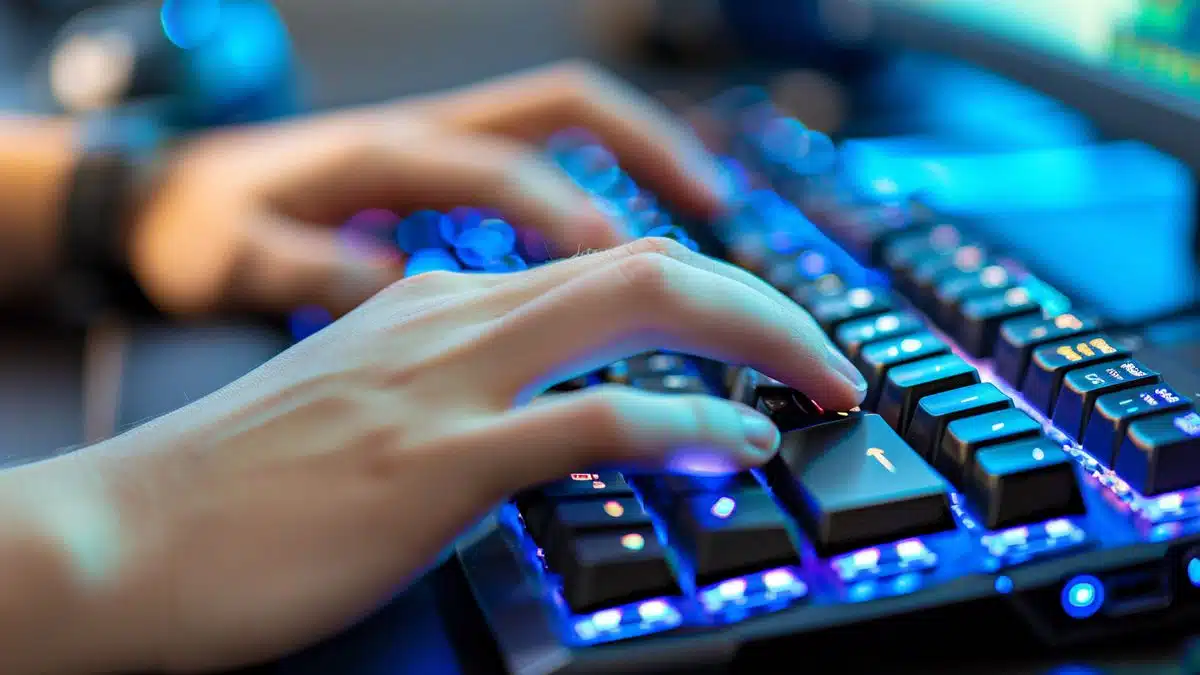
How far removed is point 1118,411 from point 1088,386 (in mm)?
18

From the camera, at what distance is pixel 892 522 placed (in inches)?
13.5

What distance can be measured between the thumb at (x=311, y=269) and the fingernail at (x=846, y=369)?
29 cm

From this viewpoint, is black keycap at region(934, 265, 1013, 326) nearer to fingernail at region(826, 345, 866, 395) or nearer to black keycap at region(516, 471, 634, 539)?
fingernail at region(826, 345, 866, 395)

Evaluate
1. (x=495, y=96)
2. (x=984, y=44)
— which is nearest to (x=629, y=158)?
(x=495, y=96)

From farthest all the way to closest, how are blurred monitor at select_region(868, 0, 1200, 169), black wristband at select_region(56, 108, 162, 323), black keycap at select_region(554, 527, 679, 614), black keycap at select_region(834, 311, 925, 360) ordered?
black wristband at select_region(56, 108, 162, 323), blurred monitor at select_region(868, 0, 1200, 169), black keycap at select_region(834, 311, 925, 360), black keycap at select_region(554, 527, 679, 614)

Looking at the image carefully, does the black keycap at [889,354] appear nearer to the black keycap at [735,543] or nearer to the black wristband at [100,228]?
the black keycap at [735,543]

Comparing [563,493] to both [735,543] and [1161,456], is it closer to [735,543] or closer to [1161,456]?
[735,543]

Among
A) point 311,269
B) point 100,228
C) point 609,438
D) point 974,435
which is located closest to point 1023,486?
point 974,435

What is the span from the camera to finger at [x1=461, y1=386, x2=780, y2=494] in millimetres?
360

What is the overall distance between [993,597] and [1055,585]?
2cm

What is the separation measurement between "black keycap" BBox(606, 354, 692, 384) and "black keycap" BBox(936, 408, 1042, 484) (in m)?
0.12

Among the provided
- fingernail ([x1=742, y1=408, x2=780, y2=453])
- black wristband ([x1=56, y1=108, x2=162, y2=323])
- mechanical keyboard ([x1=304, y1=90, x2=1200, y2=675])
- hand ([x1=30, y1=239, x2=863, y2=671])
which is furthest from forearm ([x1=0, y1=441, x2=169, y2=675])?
black wristband ([x1=56, y1=108, x2=162, y2=323])

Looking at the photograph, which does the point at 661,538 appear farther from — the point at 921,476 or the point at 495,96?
the point at 495,96

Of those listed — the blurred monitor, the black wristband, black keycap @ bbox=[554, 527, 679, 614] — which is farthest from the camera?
the black wristband
